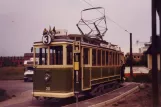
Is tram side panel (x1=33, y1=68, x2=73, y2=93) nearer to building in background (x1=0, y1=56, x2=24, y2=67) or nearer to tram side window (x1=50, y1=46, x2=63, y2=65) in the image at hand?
tram side window (x1=50, y1=46, x2=63, y2=65)

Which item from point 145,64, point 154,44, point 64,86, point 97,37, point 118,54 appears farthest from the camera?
point 145,64

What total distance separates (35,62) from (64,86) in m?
2.01

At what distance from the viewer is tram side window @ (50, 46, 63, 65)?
12.2 meters

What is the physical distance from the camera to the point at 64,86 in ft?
38.5

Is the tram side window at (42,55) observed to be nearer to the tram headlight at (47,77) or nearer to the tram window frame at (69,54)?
the tram headlight at (47,77)

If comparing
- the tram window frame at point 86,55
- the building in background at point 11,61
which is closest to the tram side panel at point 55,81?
the tram window frame at point 86,55

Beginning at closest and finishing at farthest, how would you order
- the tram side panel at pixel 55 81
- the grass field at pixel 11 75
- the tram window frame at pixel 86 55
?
the tram side panel at pixel 55 81 → the tram window frame at pixel 86 55 → the grass field at pixel 11 75

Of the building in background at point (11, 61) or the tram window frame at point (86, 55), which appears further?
the building in background at point (11, 61)

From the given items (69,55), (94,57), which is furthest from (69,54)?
(94,57)

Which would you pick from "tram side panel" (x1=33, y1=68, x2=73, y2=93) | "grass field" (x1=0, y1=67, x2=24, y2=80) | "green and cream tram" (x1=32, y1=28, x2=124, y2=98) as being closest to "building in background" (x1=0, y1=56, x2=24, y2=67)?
"grass field" (x1=0, y1=67, x2=24, y2=80)

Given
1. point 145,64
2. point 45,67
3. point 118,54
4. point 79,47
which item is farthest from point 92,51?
point 145,64

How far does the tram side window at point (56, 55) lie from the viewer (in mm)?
→ 12250

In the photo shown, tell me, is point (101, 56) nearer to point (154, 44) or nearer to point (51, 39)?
point (51, 39)

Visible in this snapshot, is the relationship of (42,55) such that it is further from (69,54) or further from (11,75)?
(11,75)
